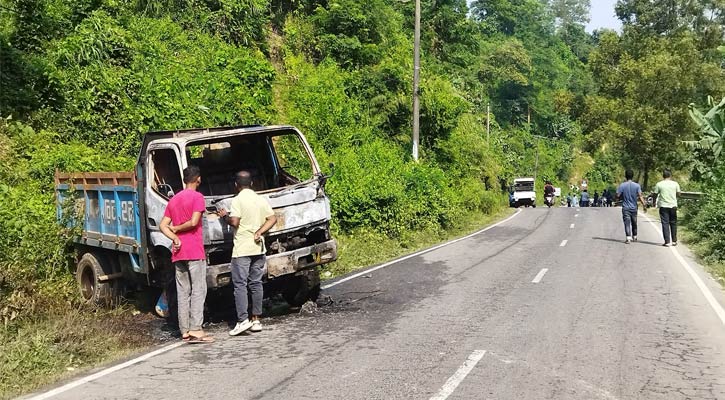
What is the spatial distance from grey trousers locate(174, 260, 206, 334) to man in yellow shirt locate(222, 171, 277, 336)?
407 mm

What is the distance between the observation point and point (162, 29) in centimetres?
2000

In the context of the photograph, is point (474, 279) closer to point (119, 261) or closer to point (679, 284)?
point (679, 284)

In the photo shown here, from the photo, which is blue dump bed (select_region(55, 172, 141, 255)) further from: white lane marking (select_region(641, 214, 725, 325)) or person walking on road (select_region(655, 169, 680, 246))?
person walking on road (select_region(655, 169, 680, 246))

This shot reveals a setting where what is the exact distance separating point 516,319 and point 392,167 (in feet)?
42.7

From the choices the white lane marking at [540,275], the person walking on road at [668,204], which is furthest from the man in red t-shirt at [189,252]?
the person walking on road at [668,204]

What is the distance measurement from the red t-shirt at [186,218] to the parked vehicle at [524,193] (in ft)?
131

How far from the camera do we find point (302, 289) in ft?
30.3

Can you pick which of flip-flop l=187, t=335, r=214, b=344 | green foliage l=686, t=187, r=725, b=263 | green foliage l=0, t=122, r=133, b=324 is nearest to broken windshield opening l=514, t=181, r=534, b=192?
green foliage l=686, t=187, r=725, b=263

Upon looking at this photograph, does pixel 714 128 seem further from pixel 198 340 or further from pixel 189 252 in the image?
pixel 198 340

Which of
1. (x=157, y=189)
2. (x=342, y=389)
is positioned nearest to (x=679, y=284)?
(x=342, y=389)

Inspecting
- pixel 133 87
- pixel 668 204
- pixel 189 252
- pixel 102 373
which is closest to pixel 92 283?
pixel 189 252

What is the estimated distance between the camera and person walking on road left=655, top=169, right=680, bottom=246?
16.6 meters

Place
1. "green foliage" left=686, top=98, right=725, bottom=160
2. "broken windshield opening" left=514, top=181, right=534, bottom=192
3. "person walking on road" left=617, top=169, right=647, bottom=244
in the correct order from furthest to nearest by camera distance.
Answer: "broken windshield opening" left=514, top=181, right=534, bottom=192 < "green foliage" left=686, top=98, right=725, bottom=160 < "person walking on road" left=617, top=169, right=647, bottom=244

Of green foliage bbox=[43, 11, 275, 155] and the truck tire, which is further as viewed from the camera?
green foliage bbox=[43, 11, 275, 155]
